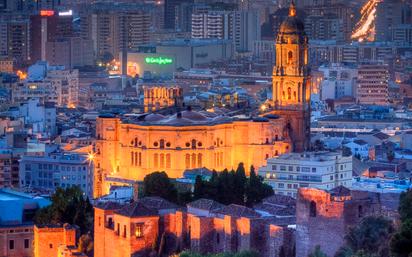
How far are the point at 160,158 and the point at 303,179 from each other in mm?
5348

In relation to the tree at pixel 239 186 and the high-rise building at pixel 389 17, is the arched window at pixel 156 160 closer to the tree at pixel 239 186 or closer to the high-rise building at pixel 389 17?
the tree at pixel 239 186

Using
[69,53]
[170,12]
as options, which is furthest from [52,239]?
[170,12]

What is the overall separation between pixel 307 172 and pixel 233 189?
5562mm

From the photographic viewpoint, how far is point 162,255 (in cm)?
4631

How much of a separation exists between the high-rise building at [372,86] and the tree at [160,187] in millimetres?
50236

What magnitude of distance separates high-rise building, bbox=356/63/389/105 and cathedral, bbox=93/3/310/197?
40.3m

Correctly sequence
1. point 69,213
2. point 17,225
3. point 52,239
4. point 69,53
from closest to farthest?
1. point 52,239
2. point 69,213
3. point 17,225
4. point 69,53

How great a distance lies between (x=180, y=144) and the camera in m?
62.7

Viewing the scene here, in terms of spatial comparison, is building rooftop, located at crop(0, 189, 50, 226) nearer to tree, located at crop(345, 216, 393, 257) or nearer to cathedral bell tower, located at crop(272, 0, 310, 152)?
tree, located at crop(345, 216, 393, 257)

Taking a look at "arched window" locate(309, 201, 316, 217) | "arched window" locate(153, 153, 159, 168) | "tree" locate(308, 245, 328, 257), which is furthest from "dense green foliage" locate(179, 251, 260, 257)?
"arched window" locate(153, 153, 159, 168)

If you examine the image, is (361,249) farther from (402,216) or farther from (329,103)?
(329,103)

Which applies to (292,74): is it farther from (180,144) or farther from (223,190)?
(223,190)

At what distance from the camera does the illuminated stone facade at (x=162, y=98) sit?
229ft

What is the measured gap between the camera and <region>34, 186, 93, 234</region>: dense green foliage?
1976 inches
